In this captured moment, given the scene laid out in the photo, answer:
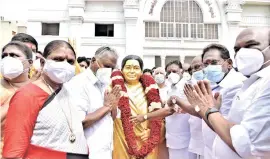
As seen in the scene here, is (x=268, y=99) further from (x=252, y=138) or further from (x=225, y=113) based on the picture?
(x=225, y=113)

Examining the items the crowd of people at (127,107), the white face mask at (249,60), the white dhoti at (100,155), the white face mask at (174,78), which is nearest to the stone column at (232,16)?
the white face mask at (174,78)

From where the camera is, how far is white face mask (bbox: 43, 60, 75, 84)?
7.32 ft

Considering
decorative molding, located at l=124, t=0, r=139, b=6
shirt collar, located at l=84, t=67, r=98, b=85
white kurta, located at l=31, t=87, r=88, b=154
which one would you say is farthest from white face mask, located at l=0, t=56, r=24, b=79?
decorative molding, located at l=124, t=0, r=139, b=6

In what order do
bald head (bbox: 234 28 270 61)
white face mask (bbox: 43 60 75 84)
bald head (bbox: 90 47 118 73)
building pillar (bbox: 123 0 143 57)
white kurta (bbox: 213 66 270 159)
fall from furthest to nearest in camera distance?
Result: building pillar (bbox: 123 0 143 57), bald head (bbox: 90 47 118 73), white face mask (bbox: 43 60 75 84), bald head (bbox: 234 28 270 61), white kurta (bbox: 213 66 270 159)

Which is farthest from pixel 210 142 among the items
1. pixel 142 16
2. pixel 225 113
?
pixel 142 16

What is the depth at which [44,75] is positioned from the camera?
229 cm

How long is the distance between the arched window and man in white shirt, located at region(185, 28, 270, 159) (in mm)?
20143

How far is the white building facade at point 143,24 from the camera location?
21.3 m

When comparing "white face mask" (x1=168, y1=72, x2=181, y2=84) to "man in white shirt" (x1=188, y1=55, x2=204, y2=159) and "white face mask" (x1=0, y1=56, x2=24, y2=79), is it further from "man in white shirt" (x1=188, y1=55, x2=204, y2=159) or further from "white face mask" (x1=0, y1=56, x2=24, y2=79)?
"white face mask" (x1=0, y1=56, x2=24, y2=79)

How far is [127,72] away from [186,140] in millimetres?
1152

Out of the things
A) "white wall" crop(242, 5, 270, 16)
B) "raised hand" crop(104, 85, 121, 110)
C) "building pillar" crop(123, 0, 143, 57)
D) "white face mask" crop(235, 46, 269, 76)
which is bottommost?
"raised hand" crop(104, 85, 121, 110)

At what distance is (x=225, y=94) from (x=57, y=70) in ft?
4.73

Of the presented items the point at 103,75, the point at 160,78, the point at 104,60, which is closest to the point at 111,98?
the point at 103,75

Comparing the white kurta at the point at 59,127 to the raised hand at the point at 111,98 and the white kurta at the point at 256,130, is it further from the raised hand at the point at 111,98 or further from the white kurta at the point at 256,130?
the white kurta at the point at 256,130
